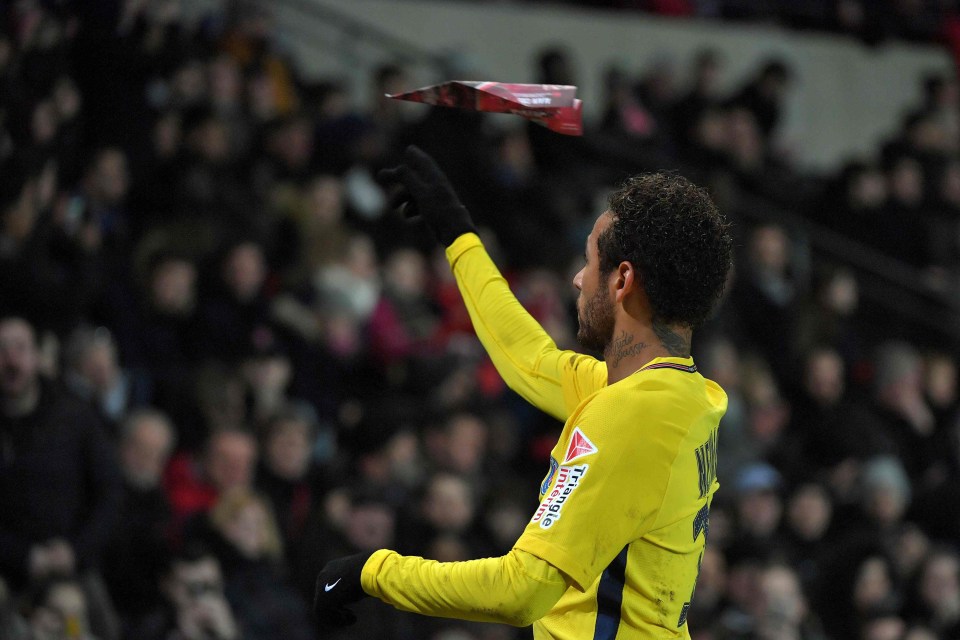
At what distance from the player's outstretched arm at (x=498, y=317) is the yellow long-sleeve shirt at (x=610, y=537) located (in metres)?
0.34

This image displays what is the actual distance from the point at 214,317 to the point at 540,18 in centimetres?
556

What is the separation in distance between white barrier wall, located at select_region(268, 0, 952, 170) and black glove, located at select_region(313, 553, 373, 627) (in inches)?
315

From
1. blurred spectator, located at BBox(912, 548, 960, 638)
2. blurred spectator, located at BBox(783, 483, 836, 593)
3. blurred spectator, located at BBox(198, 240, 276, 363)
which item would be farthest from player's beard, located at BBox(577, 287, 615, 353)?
blurred spectator, located at BBox(912, 548, 960, 638)

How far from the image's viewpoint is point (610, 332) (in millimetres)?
3064

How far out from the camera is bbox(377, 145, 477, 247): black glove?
351 centimetres

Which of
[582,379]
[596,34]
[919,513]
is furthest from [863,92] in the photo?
[582,379]

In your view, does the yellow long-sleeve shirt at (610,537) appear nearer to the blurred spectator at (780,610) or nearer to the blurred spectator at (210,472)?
the blurred spectator at (210,472)

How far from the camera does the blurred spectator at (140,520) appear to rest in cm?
575

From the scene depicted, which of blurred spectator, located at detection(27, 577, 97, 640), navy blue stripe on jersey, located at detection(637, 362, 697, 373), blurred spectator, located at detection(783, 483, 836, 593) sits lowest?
blurred spectator, located at detection(783, 483, 836, 593)

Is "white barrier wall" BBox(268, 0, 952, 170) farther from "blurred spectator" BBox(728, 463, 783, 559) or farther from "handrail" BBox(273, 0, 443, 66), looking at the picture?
"blurred spectator" BBox(728, 463, 783, 559)

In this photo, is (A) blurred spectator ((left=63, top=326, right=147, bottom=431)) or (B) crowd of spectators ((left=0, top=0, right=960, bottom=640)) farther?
(A) blurred spectator ((left=63, top=326, right=147, bottom=431))

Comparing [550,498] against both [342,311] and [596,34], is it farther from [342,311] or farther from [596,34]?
[596,34]

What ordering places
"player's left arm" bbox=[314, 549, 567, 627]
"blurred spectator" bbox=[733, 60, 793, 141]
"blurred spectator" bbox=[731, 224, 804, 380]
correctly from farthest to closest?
"blurred spectator" bbox=[733, 60, 793, 141], "blurred spectator" bbox=[731, 224, 804, 380], "player's left arm" bbox=[314, 549, 567, 627]

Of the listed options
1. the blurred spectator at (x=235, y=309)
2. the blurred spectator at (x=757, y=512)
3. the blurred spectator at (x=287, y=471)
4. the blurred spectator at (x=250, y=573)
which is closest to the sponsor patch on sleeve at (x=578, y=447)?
the blurred spectator at (x=250, y=573)
